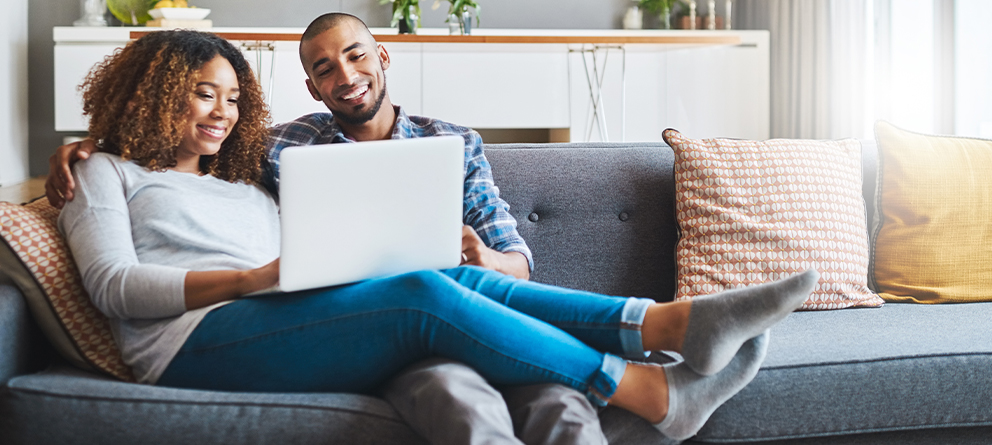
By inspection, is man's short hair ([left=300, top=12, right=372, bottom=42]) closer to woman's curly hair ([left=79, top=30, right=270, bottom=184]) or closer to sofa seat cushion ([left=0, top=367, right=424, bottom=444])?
woman's curly hair ([left=79, top=30, right=270, bottom=184])

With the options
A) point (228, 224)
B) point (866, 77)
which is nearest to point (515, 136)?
point (866, 77)

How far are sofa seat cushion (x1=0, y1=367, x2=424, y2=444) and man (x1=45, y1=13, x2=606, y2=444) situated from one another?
2.8 inches

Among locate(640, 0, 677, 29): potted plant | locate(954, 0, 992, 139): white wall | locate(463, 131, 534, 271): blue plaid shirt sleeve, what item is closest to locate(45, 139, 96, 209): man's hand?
locate(463, 131, 534, 271): blue plaid shirt sleeve

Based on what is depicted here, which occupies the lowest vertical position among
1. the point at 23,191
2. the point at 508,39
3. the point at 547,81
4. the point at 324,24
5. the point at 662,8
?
the point at 23,191

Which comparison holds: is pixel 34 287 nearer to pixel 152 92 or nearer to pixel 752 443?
pixel 152 92

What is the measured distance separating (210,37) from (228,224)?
14.7 inches

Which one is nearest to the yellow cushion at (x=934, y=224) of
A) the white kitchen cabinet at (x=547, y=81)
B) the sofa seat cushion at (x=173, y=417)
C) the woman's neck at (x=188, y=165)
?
the sofa seat cushion at (x=173, y=417)

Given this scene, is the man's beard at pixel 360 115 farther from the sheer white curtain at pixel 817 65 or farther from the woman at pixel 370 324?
the sheer white curtain at pixel 817 65

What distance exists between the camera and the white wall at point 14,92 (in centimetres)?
424

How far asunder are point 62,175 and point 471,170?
76 centimetres

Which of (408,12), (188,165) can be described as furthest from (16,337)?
(408,12)

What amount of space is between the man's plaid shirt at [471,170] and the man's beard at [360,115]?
24mm

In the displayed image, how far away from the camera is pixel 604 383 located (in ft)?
3.68

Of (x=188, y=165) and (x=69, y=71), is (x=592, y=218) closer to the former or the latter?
(x=188, y=165)
